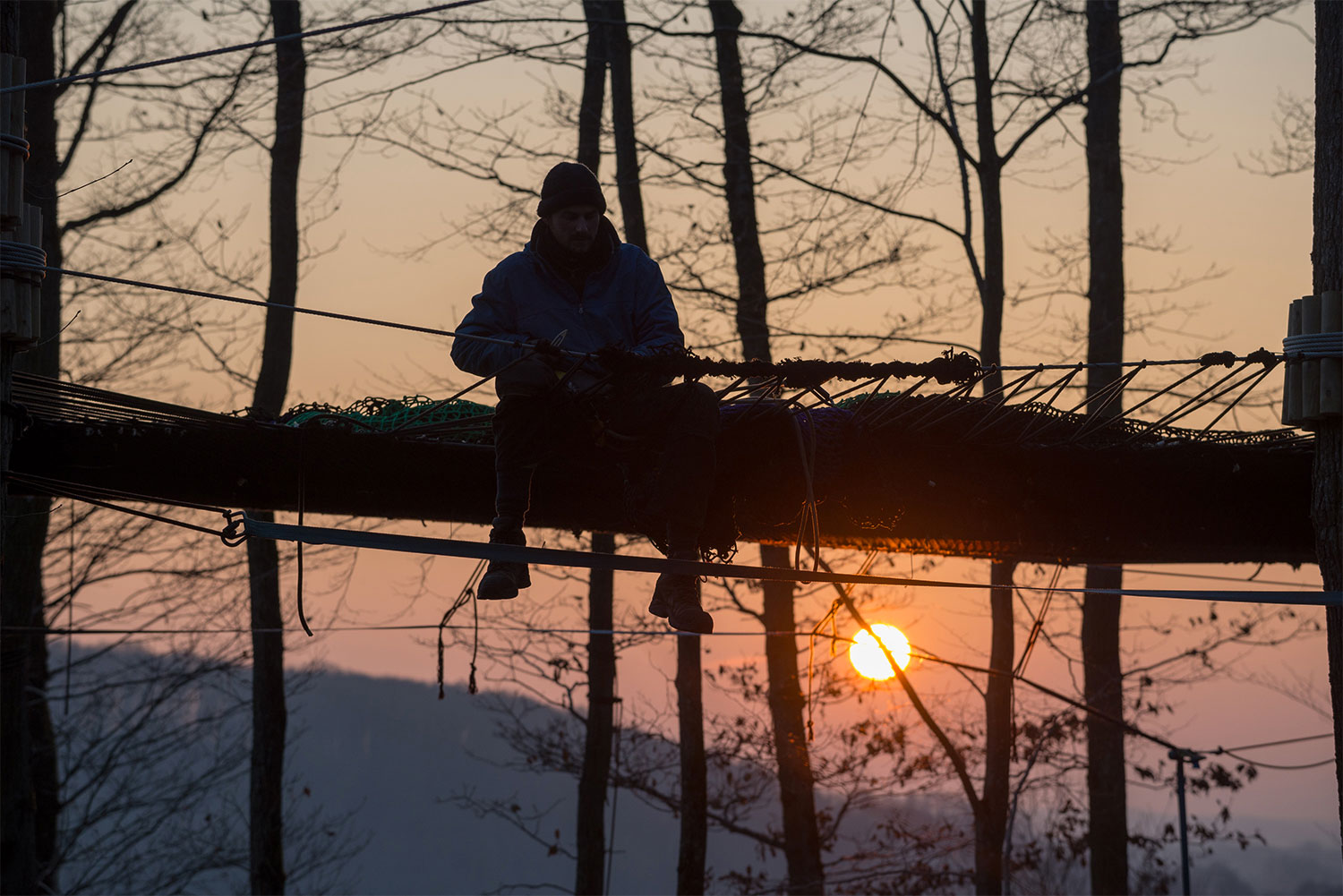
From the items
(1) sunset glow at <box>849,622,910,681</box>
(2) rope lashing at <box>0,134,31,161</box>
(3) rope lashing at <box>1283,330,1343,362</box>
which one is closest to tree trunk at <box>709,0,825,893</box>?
(1) sunset glow at <box>849,622,910,681</box>

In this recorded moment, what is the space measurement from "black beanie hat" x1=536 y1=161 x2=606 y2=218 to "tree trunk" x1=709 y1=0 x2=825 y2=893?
741 cm

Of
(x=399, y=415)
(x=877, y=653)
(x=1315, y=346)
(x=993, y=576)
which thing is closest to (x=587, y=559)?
(x=399, y=415)

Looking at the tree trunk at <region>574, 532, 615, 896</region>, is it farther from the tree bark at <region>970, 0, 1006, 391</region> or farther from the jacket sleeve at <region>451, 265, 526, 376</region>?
the jacket sleeve at <region>451, 265, 526, 376</region>

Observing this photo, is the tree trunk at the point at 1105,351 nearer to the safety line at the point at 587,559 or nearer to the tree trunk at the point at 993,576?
the tree trunk at the point at 993,576

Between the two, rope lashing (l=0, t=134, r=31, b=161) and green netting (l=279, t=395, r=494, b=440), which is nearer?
rope lashing (l=0, t=134, r=31, b=161)

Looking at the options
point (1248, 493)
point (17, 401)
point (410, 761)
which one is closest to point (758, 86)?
point (1248, 493)

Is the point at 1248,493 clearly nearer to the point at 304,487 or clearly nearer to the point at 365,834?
the point at 304,487

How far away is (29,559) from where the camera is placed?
1083 centimetres

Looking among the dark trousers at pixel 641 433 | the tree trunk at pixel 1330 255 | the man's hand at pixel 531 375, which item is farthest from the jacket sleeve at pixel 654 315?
the tree trunk at pixel 1330 255

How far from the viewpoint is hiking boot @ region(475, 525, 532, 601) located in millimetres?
4430

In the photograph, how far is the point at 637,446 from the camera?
4.98 metres

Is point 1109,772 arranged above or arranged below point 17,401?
below

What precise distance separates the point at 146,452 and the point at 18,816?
712 centimetres

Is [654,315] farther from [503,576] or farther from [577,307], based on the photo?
[503,576]
